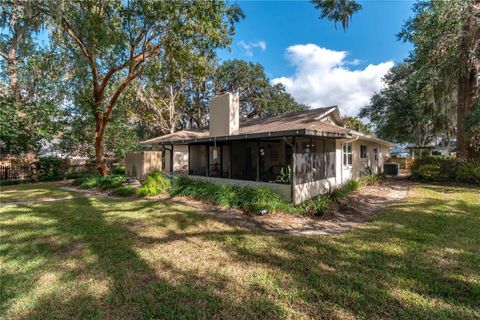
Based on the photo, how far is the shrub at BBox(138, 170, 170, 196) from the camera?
886 cm

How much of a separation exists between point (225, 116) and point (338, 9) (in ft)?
17.5

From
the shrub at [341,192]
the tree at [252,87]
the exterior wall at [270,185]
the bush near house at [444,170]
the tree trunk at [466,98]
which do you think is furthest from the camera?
the tree at [252,87]

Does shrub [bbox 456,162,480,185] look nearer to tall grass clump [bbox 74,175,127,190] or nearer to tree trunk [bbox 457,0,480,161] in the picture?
tree trunk [bbox 457,0,480,161]

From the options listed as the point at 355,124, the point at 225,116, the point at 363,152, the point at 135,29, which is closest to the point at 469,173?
the point at 363,152

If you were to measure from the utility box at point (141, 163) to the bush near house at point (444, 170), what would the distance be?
15.0m

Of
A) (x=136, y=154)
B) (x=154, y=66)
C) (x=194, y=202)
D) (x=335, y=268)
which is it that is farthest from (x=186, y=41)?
(x=335, y=268)

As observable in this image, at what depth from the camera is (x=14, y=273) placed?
331 centimetres

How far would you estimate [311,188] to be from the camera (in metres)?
8.29

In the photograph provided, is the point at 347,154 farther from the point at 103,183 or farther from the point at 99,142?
the point at 99,142

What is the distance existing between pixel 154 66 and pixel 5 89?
8.94m

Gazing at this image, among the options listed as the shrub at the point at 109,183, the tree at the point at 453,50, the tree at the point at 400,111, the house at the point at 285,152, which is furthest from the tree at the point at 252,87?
the shrub at the point at 109,183

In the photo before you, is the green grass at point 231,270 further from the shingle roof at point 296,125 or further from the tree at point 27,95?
the tree at point 27,95

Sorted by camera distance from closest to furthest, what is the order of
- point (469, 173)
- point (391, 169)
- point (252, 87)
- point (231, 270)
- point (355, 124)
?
point (231, 270) < point (469, 173) < point (391, 169) < point (252, 87) < point (355, 124)

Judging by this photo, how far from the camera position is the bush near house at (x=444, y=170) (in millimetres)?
11086
